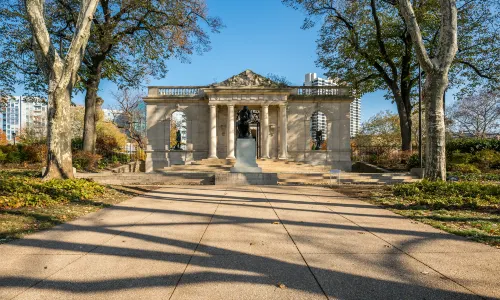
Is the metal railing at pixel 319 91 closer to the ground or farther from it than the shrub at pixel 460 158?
farther from it

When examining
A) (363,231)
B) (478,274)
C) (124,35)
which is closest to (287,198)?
(363,231)

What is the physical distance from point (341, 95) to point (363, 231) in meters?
24.7

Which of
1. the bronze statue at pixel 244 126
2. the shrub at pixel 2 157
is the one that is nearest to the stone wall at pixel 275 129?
the shrub at pixel 2 157

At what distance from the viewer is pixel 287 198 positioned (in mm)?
9734

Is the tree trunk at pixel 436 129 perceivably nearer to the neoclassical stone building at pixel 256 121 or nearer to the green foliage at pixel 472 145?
the green foliage at pixel 472 145

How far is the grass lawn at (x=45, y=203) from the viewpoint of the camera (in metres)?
5.72

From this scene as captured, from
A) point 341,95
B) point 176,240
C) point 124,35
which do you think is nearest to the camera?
point 176,240

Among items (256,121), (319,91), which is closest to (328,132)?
(319,91)

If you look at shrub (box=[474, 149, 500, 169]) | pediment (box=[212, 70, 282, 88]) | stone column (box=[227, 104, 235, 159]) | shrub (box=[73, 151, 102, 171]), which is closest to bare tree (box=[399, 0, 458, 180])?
shrub (box=[474, 149, 500, 169])

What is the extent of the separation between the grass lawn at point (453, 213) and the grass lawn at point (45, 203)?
26.7ft

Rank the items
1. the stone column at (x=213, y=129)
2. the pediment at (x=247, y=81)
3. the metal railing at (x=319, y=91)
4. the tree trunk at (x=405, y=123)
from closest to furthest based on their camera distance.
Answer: the tree trunk at (x=405, y=123), the stone column at (x=213, y=129), the pediment at (x=247, y=81), the metal railing at (x=319, y=91)

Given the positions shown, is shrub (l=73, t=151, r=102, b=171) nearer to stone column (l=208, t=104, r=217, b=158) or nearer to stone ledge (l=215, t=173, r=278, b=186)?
stone column (l=208, t=104, r=217, b=158)

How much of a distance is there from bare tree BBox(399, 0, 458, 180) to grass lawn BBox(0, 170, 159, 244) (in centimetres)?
1137

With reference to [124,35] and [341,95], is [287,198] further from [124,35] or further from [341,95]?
[341,95]
